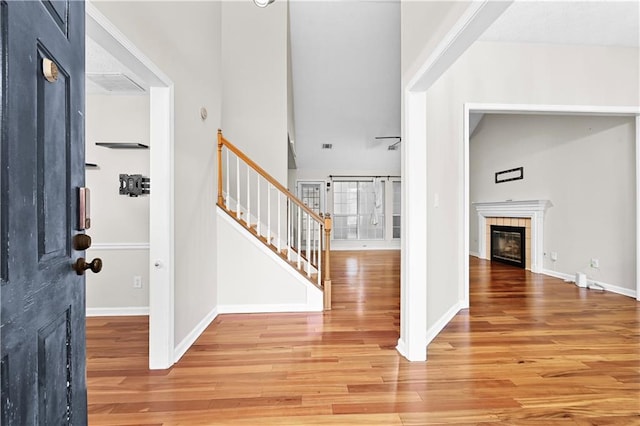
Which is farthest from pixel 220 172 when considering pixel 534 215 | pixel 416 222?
pixel 534 215

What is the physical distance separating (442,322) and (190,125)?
283 cm

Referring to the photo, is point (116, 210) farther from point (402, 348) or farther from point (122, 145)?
point (402, 348)

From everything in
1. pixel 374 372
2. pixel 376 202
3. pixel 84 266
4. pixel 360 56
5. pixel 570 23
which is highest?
pixel 360 56

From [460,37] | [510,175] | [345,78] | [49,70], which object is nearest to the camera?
[49,70]

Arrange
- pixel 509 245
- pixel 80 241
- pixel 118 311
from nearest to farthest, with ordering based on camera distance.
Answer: pixel 80 241 < pixel 118 311 < pixel 509 245

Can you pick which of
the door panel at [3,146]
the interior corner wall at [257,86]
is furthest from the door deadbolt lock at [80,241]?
the interior corner wall at [257,86]

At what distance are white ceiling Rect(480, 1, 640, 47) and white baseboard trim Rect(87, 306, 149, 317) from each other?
4586 millimetres

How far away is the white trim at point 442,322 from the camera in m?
2.68

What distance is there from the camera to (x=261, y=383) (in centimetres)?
206

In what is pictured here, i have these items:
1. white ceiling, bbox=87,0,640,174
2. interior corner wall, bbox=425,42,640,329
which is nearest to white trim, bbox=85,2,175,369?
white ceiling, bbox=87,0,640,174

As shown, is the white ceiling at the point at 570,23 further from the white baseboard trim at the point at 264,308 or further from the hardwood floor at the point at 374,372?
the white baseboard trim at the point at 264,308

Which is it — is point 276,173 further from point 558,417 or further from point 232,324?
→ point 558,417

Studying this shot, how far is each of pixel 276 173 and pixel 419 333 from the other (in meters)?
3.15

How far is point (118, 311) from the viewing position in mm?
3410
